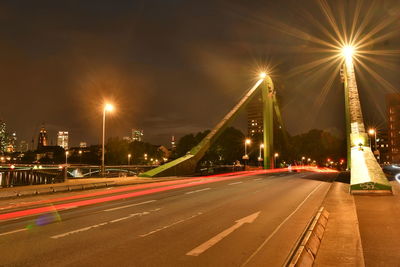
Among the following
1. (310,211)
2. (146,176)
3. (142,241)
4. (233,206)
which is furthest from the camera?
(146,176)

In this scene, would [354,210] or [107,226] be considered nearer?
[107,226]

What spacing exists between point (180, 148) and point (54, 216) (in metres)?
94.5

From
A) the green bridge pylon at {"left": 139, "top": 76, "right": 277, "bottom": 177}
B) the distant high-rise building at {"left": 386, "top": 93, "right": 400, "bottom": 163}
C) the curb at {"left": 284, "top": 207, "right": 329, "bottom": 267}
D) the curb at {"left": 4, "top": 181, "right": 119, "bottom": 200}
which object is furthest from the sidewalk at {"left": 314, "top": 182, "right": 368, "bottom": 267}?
the distant high-rise building at {"left": 386, "top": 93, "right": 400, "bottom": 163}

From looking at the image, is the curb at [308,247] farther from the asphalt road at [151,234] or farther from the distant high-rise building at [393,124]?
the distant high-rise building at [393,124]

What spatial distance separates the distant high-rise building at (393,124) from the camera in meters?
117

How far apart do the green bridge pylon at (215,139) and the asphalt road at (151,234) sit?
20892 mm

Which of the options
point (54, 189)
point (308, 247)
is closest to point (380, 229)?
point (308, 247)

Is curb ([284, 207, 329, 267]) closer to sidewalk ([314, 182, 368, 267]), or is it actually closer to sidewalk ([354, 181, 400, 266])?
sidewalk ([314, 182, 368, 267])

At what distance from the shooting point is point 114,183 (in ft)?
86.2

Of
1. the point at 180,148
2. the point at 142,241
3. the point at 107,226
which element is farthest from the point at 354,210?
the point at 180,148

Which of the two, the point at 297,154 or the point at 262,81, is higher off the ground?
the point at 262,81

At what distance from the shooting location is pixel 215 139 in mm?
48625

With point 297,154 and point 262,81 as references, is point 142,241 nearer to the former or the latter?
point 262,81

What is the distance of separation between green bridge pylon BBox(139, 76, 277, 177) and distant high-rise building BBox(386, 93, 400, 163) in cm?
6581
